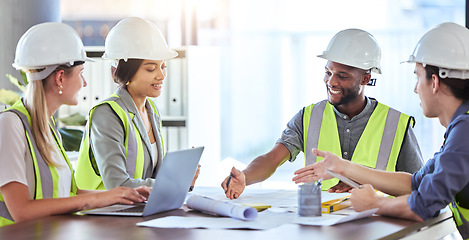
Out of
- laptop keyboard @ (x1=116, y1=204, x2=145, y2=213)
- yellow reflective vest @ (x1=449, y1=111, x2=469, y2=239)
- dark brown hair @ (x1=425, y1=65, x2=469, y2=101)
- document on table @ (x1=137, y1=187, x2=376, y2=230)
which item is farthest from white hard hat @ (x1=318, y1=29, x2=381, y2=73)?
laptop keyboard @ (x1=116, y1=204, x2=145, y2=213)

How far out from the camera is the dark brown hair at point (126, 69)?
301cm

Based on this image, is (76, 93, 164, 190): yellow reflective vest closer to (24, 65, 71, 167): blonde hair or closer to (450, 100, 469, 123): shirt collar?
(24, 65, 71, 167): blonde hair

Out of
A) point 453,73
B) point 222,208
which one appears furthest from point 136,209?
point 453,73

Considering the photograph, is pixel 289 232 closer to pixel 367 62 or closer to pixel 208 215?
pixel 208 215

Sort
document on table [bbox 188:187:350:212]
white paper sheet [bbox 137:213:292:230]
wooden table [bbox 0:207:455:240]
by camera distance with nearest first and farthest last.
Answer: wooden table [bbox 0:207:455:240] < white paper sheet [bbox 137:213:292:230] < document on table [bbox 188:187:350:212]

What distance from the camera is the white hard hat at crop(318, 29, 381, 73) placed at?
314 cm

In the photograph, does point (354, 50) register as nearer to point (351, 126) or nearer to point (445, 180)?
point (351, 126)

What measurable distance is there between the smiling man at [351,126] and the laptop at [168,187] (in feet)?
2.60

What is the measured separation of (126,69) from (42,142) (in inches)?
31.0

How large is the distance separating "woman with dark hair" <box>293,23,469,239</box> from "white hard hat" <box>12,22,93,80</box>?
98 centimetres

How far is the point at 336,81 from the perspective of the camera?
3.20 meters

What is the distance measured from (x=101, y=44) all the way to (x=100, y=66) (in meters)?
0.61

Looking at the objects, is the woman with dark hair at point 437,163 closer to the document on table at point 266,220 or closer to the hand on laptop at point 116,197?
the document on table at point 266,220

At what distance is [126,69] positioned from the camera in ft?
9.89
